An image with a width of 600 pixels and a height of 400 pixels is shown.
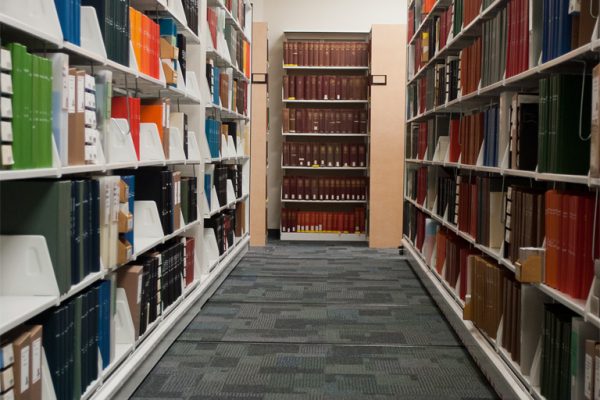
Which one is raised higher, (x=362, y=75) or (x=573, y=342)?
(x=362, y=75)

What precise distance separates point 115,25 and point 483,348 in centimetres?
205

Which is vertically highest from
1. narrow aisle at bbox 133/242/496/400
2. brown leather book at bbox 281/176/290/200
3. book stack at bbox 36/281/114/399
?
brown leather book at bbox 281/176/290/200

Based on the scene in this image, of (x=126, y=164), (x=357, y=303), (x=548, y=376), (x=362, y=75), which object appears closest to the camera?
(x=548, y=376)

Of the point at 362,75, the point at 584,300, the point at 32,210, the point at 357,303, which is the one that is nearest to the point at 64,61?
the point at 32,210

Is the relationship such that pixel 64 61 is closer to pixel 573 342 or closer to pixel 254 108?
pixel 573 342

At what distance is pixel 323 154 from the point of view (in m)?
7.39

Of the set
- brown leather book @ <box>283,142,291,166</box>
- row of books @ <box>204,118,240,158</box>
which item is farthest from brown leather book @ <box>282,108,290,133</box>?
row of books @ <box>204,118,240,158</box>

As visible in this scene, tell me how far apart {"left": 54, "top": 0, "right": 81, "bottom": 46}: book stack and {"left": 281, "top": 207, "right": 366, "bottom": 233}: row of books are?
5416 millimetres

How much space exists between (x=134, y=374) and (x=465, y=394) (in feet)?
4.47

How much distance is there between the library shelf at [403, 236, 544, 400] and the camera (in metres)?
2.46

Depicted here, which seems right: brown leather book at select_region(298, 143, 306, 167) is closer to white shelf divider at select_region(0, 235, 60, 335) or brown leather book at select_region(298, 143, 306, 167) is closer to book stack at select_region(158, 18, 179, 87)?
book stack at select_region(158, 18, 179, 87)

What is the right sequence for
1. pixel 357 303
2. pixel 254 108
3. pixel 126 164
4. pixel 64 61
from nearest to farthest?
pixel 64 61 → pixel 126 164 → pixel 357 303 → pixel 254 108

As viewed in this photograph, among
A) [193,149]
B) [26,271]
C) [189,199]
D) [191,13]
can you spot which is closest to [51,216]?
[26,271]

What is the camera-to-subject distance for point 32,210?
76.8 inches
